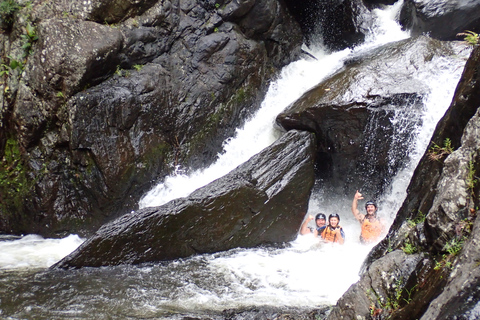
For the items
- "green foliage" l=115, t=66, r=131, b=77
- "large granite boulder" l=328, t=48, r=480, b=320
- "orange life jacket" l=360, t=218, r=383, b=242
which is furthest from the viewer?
"green foliage" l=115, t=66, r=131, b=77

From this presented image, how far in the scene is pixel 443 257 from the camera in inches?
102

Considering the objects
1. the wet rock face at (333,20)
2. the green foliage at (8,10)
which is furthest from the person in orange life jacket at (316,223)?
the green foliage at (8,10)

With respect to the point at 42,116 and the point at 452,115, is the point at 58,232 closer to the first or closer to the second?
the point at 42,116

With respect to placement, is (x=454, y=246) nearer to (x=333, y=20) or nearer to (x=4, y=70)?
(x=4, y=70)

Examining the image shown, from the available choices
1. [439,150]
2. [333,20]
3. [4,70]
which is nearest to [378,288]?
[439,150]

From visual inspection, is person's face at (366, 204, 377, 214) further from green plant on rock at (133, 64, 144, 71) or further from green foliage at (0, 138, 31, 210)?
green foliage at (0, 138, 31, 210)

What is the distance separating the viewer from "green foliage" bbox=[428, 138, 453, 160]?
384 centimetres

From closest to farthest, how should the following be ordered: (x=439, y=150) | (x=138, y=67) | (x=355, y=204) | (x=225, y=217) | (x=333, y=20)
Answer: (x=439, y=150) < (x=225, y=217) < (x=355, y=204) < (x=138, y=67) < (x=333, y=20)

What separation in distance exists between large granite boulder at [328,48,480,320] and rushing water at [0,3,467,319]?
179cm

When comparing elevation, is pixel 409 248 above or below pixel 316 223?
below

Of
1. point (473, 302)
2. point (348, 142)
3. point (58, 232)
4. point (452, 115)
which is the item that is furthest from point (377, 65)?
point (58, 232)

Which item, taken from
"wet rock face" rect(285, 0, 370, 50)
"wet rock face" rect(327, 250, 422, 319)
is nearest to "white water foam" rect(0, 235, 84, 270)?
"wet rock face" rect(327, 250, 422, 319)

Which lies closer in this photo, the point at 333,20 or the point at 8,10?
the point at 8,10

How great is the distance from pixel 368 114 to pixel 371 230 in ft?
7.49
